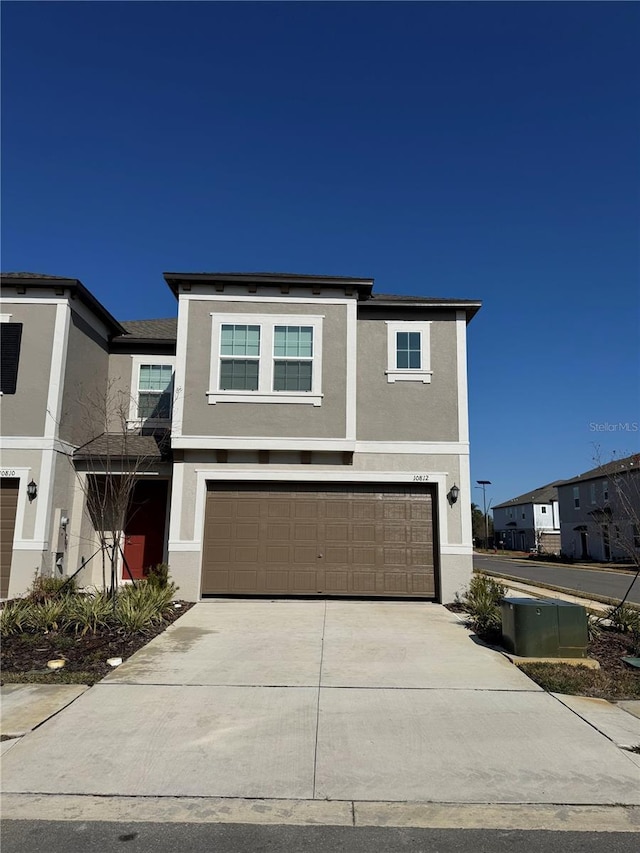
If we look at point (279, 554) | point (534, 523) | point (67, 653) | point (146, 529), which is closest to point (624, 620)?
point (279, 554)

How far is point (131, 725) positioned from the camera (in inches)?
225

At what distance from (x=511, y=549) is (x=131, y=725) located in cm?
6970

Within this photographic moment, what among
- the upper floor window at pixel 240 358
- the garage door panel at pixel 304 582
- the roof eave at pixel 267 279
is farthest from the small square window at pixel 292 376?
the garage door panel at pixel 304 582

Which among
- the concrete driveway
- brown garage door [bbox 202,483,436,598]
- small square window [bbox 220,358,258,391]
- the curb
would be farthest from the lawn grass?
small square window [bbox 220,358,258,391]

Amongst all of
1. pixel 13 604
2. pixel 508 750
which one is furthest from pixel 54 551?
pixel 508 750

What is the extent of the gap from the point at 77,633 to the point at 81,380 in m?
7.44

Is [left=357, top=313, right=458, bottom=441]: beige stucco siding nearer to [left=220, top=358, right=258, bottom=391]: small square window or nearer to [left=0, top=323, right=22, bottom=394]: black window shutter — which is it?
[left=220, top=358, right=258, bottom=391]: small square window

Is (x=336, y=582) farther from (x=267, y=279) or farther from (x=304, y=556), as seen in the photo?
(x=267, y=279)

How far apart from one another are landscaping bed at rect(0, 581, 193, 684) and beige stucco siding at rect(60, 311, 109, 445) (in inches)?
189

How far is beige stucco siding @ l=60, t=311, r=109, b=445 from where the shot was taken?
1405 centimetres

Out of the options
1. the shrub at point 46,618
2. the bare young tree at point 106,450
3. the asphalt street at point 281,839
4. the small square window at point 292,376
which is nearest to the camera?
the asphalt street at point 281,839

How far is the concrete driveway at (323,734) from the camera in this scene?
4520 mm

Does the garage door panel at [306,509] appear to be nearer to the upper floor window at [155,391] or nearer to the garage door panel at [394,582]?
the garage door panel at [394,582]

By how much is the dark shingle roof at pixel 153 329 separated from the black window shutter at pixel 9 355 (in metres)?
2.99
